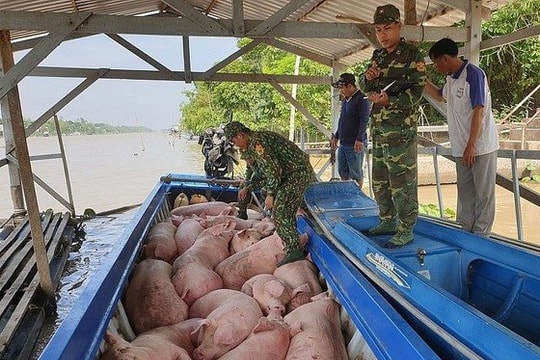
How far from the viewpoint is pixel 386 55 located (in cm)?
272

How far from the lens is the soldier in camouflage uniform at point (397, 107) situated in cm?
262

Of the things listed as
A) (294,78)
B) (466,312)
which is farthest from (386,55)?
(294,78)

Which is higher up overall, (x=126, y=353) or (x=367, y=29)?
(x=367, y=29)

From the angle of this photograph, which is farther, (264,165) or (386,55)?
(264,165)

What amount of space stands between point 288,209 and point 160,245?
1476 millimetres

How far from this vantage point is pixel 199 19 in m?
4.29

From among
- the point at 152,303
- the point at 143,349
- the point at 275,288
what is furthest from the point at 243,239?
the point at 143,349

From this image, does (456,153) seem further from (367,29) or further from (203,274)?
(203,274)

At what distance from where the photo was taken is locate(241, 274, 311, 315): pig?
321 centimetres

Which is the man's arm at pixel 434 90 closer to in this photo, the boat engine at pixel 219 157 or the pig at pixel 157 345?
the pig at pixel 157 345

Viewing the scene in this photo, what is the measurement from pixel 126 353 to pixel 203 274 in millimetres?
1417

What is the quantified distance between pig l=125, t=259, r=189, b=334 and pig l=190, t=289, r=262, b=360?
221 millimetres

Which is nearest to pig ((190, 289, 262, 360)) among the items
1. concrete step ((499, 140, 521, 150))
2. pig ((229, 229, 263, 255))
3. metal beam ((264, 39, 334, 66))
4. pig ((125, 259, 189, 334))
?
pig ((125, 259, 189, 334))

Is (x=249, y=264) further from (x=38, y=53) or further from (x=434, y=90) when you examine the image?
(x=38, y=53)
